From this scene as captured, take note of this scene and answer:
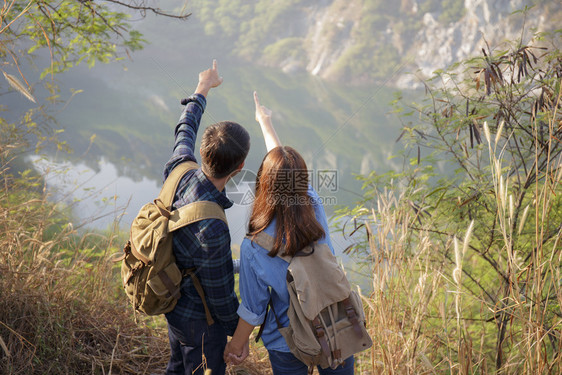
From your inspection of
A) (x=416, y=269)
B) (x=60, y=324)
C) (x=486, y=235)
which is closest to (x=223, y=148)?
(x=60, y=324)

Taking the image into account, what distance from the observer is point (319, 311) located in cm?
128

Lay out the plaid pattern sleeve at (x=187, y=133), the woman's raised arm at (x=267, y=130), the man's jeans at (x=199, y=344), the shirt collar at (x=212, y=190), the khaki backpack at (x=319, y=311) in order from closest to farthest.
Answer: the khaki backpack at (x=319, y=311), the shirt collar at (x=212, y=190), the man's jeans at (x=199, y=344), the plaid pattern sleeve at (x=187, y=133), the woman's raised arm at (x=267, y=130)

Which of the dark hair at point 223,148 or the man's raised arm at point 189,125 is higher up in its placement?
the man's raised arm at point 189,125

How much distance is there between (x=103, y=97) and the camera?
68.8ft

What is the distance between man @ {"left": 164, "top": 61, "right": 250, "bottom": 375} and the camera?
1.36 metres

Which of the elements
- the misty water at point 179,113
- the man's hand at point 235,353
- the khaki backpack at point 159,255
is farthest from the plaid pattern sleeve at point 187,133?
the misty water at point 179,113

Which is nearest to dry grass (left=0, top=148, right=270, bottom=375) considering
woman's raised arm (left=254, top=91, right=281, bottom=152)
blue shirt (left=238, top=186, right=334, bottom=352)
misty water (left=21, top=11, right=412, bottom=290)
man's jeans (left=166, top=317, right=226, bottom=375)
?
man's jeans (left=166, top=317, right=226, bottom=375)

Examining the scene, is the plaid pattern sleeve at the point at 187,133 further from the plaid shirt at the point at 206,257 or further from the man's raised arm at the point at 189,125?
the plaid shirt at the point at 206,257

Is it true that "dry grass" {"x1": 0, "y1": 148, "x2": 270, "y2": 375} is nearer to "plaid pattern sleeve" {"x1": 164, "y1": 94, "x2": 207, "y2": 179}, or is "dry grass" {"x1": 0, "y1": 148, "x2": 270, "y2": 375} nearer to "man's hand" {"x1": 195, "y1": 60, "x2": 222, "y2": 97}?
"plaid pattern sleeve" {"x1": 164, "y1": 94, "x2": 207, "y2": 179}

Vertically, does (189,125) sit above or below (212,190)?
above

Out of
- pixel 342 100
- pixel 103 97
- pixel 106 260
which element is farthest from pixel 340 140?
pixel 106 260

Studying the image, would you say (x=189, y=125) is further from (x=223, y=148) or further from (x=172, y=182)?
(x=223, y=148)

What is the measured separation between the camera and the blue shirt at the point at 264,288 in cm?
131

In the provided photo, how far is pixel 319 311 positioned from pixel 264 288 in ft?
0.60
